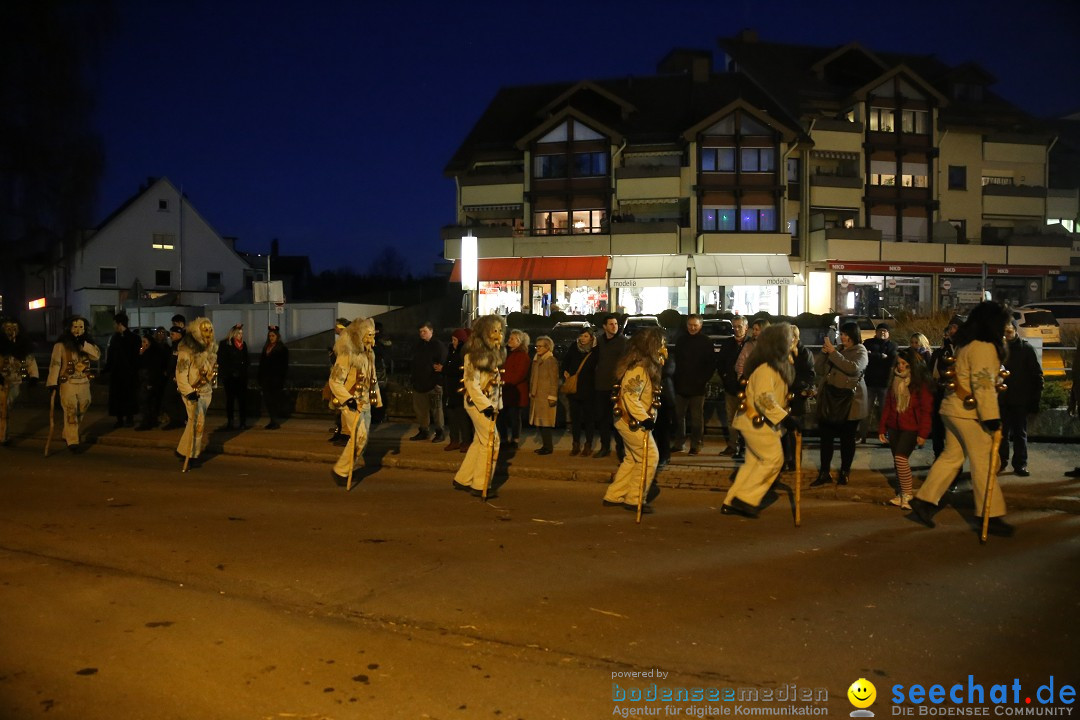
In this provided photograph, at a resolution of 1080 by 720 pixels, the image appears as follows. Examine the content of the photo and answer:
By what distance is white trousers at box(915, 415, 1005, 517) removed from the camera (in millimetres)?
8094

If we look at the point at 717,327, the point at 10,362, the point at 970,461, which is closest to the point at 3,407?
the point at 10,362

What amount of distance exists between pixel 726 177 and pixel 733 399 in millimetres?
34443

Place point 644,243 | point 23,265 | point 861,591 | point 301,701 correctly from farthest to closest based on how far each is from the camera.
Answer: point 644,243
point 23,265
point 861,591
point 301,701

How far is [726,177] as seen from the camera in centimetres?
4459

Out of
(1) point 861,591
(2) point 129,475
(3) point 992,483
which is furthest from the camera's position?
(2) point 129,475

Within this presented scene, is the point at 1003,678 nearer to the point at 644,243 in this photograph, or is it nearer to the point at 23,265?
the point at 23,265

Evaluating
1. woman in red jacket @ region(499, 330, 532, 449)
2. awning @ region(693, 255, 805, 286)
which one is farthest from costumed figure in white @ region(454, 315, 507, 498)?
awning @ region(693, 255, 805, 286)

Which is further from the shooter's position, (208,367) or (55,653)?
(208,367)

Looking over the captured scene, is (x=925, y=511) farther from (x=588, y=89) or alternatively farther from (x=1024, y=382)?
(x=588, y=89)

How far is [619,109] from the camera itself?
47219 millimetres

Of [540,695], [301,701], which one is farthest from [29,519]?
[540,695]

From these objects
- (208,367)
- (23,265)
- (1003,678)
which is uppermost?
(23,265)

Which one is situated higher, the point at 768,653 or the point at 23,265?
the point at 23,265

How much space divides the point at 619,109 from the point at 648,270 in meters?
9.50
